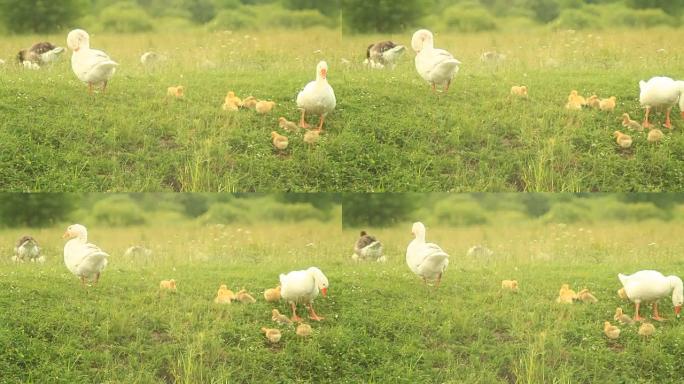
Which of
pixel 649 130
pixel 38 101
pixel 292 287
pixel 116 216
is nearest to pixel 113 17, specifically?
pixel 38 101

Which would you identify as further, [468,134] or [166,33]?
[166,33]

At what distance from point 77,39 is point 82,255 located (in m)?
2.48

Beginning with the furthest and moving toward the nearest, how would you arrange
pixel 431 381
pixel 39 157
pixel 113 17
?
1. pixel 113 17
2. pixel 39 157
3. pixel 431 381

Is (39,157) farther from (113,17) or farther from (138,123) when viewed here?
(113,17)

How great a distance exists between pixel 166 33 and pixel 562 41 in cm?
471

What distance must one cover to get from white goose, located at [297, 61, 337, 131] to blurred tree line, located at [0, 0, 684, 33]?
1.67m

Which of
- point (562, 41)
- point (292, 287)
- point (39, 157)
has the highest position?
point (562, 41)

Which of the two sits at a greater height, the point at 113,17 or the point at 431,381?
the point at 113,17

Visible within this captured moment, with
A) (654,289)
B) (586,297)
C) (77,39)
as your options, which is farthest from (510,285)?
(77,39)

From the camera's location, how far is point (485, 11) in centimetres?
1391

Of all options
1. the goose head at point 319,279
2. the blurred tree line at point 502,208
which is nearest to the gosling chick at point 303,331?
the goose head at point 319,279

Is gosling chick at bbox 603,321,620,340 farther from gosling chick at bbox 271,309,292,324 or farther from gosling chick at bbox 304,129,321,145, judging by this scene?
gosling chick at bbox 304,129,321,145

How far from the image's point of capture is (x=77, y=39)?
12641mm

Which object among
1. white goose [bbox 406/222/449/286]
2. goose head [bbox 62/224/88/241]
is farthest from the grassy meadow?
white goose [bbox 406/222/449/286]
